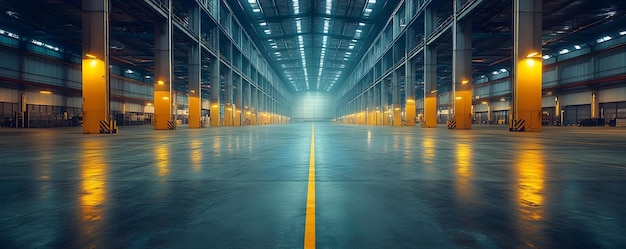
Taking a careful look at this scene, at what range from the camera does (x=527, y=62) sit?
24.7 m

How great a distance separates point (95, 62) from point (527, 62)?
30.5 metres

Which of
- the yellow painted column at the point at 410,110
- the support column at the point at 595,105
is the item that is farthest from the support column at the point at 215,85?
the support column at the point at 595,105

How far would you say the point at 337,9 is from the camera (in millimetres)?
46625

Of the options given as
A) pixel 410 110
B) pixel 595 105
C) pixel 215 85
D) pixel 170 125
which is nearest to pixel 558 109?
pixel 595 105

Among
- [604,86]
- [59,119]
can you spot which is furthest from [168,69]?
[604,86]

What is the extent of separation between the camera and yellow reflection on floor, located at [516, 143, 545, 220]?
4.41m

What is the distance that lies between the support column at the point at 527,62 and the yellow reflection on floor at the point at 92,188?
26.4 meters

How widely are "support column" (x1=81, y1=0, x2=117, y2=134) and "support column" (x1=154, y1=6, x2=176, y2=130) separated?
25.3 ft

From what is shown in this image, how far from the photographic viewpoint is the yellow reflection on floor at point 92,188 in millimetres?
4312

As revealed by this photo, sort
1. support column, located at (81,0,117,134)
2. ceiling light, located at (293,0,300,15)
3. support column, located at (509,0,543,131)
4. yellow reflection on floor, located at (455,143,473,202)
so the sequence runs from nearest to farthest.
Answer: yellow reflection on floor, located at (455,143,473,202), support column, located at (81,0,117,134), support column, located at (509,0,543,131), ceiling light, located at (293,0,300,15)

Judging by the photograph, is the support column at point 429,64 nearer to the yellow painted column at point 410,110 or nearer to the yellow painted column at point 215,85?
the yellow painted column at point 410,110

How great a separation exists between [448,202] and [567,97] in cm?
5418

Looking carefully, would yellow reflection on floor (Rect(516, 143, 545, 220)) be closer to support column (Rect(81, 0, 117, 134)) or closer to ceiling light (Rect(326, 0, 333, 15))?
Result: support column (Rect(81, 0, 117, 134))

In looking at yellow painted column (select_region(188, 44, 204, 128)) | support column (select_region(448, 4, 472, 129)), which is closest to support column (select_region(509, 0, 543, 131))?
support column (select_region(448, 4, 472, 129))
